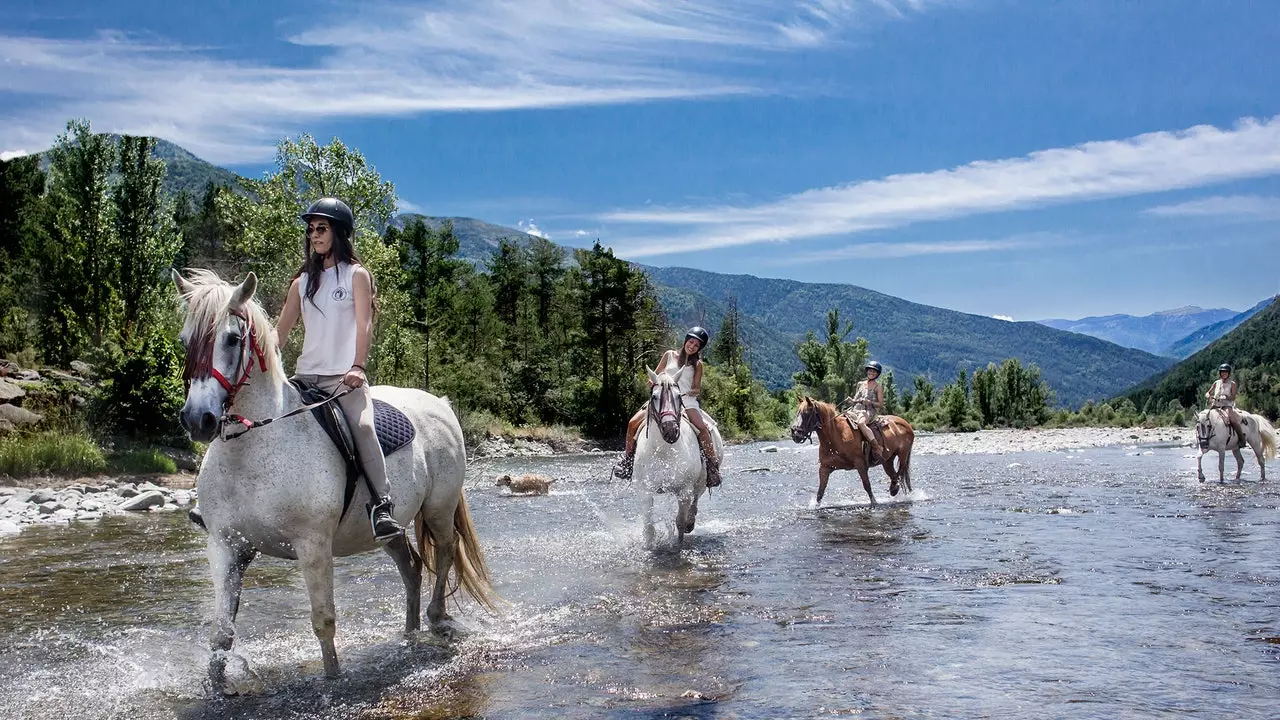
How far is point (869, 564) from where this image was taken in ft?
36.0

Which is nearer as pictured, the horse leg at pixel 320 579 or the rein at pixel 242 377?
the rein at pixel 242 377

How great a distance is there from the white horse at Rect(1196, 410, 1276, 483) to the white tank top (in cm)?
2127

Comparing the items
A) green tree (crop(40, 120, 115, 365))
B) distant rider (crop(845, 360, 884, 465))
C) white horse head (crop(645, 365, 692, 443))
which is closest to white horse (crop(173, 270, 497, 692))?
white horse head (crop(645, 365, 692, 443))

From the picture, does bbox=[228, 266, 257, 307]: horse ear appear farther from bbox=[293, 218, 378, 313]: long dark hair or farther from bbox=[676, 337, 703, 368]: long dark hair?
bbox=[676, 337, 703, 368]: long dark hair

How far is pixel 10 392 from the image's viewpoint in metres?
22.5

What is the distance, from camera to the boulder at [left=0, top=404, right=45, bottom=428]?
70.3 feet

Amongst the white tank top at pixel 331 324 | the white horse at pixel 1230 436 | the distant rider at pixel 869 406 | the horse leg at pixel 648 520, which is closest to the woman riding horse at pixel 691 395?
the horse leg at pixel 648 520

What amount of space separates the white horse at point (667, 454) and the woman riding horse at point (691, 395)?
0.41ft

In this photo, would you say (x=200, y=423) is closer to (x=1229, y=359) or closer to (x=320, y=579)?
(x=320, y=579)

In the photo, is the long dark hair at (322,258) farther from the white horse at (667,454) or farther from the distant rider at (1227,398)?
the distant rider at (1227,398)

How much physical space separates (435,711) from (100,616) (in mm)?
4827

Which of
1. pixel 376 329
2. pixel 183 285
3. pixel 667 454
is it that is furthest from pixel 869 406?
pixel 376 329

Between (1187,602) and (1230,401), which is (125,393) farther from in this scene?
(1230,401)

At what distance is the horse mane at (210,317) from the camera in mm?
5305
